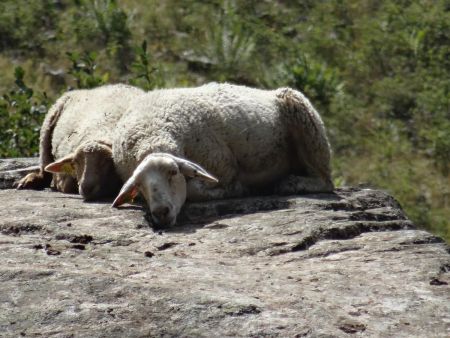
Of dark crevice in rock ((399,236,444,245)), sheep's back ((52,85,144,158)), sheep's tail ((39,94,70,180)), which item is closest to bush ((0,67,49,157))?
sheep's tail ((39,94,70,180))

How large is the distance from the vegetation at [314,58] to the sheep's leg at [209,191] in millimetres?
6683

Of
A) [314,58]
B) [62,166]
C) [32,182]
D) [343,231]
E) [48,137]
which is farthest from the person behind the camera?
[314,58]

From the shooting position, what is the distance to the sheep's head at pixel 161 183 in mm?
7762

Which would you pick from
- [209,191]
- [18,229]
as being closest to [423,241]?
[209,191]

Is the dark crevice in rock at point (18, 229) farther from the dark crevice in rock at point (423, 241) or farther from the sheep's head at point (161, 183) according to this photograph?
the dark crevice in rock at point (423, 241)

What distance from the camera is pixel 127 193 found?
7.87 meters

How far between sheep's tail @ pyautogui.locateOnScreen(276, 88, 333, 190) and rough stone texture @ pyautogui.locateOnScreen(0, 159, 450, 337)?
100cm

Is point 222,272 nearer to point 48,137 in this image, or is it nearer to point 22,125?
point 48,137

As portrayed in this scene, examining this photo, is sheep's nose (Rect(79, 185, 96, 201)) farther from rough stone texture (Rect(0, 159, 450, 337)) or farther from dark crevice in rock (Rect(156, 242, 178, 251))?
dark crevice in rock (Rect(156, 242, 178, 251))

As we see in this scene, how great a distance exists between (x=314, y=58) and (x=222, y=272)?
1290 cm

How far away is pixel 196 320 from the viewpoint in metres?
5.50

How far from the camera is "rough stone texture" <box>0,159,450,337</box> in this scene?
5.49 meters

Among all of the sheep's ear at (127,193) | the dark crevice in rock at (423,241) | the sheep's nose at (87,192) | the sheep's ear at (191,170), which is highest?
the sheep's ear at (191,170)

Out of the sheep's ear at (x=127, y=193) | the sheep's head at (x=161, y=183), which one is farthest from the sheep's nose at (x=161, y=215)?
the sheep's ear at (x=127, y=193)
